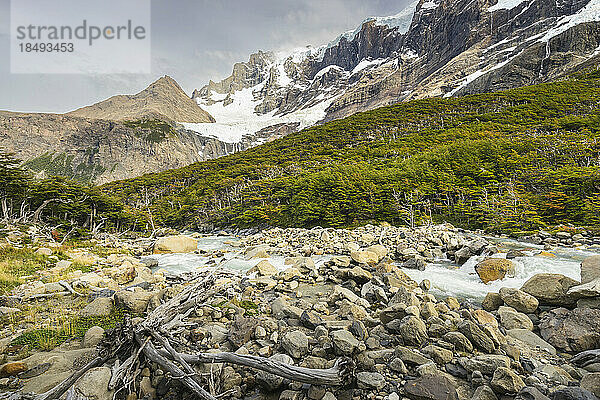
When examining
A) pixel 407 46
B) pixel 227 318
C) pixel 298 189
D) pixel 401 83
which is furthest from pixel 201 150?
pixel 227 318

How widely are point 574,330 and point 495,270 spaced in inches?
158

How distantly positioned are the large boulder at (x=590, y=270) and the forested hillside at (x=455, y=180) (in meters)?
9.68

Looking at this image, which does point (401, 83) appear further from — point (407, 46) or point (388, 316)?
point (388, 316)

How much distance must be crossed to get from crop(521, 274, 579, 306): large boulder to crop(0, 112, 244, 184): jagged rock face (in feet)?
522

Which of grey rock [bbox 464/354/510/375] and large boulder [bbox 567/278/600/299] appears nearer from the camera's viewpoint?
grey rock [bbox 464/354/510/375]

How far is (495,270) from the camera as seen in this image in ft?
26.7

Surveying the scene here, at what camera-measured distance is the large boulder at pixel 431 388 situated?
3.14m

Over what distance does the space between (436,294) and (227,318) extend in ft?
18.2

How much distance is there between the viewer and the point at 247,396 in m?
3.63

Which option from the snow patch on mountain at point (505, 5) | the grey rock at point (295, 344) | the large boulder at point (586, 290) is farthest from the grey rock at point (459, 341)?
the snow patch on mountain at point (505, 5)

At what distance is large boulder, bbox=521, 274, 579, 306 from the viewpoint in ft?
17.7

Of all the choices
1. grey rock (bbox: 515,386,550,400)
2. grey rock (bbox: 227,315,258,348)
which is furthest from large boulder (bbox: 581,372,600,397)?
grey rock (bbox: 227,315,258,348)

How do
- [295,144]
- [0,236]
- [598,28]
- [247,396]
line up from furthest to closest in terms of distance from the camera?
1. [598,28]
2. [295,144]
3. [0,236]
4. [247,396]

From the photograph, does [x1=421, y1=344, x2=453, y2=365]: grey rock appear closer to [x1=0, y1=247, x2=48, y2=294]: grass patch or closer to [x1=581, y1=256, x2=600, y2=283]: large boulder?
[x1=581, y1=256, x2=600, y2=283]: large boulder
